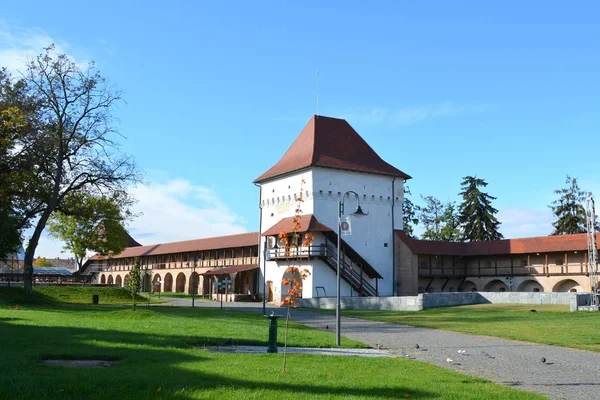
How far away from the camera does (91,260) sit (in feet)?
272

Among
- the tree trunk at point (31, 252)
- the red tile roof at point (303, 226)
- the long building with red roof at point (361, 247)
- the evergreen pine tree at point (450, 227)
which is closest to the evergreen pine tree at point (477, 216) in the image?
the evergreen pine tree at point (450, 227)

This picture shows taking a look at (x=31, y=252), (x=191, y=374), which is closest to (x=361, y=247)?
(x=31, y=252)

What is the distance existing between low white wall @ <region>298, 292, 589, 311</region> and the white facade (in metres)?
5.03

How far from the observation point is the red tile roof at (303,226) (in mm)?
40891

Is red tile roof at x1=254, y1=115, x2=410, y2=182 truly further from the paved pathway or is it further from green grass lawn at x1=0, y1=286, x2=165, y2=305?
the paved pathway

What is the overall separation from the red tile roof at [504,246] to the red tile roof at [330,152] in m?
5.47

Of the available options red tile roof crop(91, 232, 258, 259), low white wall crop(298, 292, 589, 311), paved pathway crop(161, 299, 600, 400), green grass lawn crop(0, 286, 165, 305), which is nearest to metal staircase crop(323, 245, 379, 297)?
low white wall crop(298, 292, 589, 311)

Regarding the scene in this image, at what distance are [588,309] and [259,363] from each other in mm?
22846

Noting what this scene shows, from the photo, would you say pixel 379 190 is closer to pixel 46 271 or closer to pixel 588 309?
pixel 588 309

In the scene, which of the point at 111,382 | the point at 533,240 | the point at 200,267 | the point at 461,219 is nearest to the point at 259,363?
the point at 111,382

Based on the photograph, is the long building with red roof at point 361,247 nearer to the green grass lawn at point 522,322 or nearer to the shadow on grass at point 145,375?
the green grass lawn at point 522,322

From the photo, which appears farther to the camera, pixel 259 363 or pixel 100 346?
pixel 100 346

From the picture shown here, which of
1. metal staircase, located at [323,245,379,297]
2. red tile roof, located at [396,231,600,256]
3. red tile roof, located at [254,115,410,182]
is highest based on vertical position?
red tile roof, located at [254,115,410,182]

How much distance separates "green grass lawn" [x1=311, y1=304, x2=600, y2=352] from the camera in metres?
16.8
